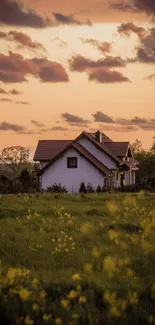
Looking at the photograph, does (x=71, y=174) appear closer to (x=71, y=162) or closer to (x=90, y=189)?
(x=71, y=162)

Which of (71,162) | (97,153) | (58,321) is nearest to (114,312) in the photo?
(58,321)

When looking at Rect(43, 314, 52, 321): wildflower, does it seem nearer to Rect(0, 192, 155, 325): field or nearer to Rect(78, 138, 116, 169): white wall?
Result: Rect(0, 192, 155, 325): field

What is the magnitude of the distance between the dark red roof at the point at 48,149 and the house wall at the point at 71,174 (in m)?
4.42

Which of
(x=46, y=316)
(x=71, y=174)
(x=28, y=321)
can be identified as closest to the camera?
(x=28, y=321)

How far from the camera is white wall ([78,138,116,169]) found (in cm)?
7275

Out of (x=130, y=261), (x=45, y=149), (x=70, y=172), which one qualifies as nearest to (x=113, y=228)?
(x=130, y=261)

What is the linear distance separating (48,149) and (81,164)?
8.44 meters

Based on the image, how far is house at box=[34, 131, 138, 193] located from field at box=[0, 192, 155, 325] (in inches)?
1728

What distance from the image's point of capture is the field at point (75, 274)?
11.2 meters

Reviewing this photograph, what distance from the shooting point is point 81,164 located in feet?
224

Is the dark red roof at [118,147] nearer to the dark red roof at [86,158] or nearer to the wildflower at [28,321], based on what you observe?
the dark red roof at [86,158]

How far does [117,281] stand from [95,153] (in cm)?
5998

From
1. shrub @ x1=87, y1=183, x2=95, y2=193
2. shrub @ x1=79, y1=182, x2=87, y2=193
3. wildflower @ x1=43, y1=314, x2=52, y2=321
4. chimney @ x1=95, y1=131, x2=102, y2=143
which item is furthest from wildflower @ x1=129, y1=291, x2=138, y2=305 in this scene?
chimney @ x1=95, y1=131, x2=102, y2=143

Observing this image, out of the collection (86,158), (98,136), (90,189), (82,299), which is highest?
(98,136)
